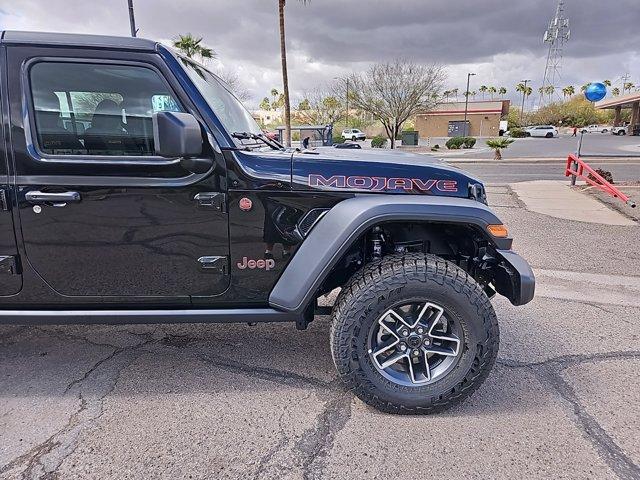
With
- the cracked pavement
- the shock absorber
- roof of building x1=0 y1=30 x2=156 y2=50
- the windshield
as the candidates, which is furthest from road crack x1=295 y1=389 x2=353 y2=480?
roof of building x1=0 y1=30 x2=156 y2=50

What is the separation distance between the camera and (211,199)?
7.53 feet

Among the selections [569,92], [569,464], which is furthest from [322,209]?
[569,92]

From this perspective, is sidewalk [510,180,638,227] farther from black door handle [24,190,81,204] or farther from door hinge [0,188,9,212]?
door hinge [0,188,9,212]

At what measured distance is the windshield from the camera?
7.91 ft

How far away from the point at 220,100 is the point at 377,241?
135cm

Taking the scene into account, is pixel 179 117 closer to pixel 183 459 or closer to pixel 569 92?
pixel 183 459

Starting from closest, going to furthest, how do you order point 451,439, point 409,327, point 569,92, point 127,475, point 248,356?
1. point 127,475
2. point 451,439
3. point 409,327
4. point 248,356
5. point 569,92

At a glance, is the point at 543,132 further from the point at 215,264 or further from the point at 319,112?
the point at 215,264

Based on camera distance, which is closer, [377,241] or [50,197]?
[50,197]

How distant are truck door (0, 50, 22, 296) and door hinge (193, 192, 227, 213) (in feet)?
3.27

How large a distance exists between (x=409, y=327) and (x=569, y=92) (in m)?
122

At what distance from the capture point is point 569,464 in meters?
2.05

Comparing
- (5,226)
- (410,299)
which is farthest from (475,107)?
(5,226)

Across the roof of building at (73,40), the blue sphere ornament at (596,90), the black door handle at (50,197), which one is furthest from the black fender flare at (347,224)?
the blue sphere ornament at (596,90)
